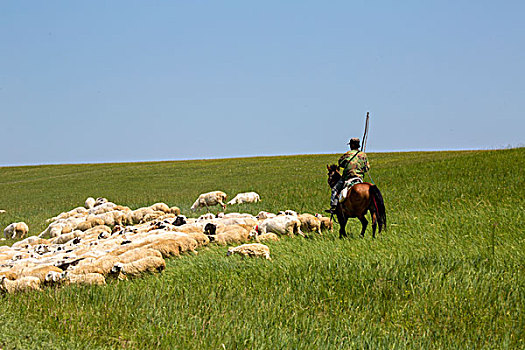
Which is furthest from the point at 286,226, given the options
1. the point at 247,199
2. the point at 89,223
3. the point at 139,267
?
the point at 89,223

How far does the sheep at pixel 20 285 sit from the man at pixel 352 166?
229 inches

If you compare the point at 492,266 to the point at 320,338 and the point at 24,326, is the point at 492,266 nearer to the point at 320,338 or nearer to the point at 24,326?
the point at 320,338

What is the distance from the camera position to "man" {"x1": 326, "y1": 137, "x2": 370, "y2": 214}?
980cm

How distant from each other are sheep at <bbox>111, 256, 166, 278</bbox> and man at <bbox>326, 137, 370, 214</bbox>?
12.2 ft

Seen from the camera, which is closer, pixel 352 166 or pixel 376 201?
pixel 376 201

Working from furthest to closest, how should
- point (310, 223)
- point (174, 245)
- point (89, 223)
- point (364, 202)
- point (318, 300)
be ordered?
1. point (89, 223)
2. point (310, 223)
3. point (174, 245)
4. point (364, 202)
5. point (318, 300)

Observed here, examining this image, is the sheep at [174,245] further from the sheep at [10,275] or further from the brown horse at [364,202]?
the brown horse at [364,202]

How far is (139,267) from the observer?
9211 mm

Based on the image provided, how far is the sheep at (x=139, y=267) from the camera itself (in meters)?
8.98

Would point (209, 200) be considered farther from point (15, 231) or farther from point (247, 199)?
point (15, 231)

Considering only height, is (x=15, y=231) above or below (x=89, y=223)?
below

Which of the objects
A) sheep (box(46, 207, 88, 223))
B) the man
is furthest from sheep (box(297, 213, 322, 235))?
sheep (box(46, 207, 88, 223))

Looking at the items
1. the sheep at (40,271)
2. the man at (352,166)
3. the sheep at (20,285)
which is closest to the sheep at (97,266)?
the sheep at (40,271)

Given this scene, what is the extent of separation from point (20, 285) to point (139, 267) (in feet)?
6.84
